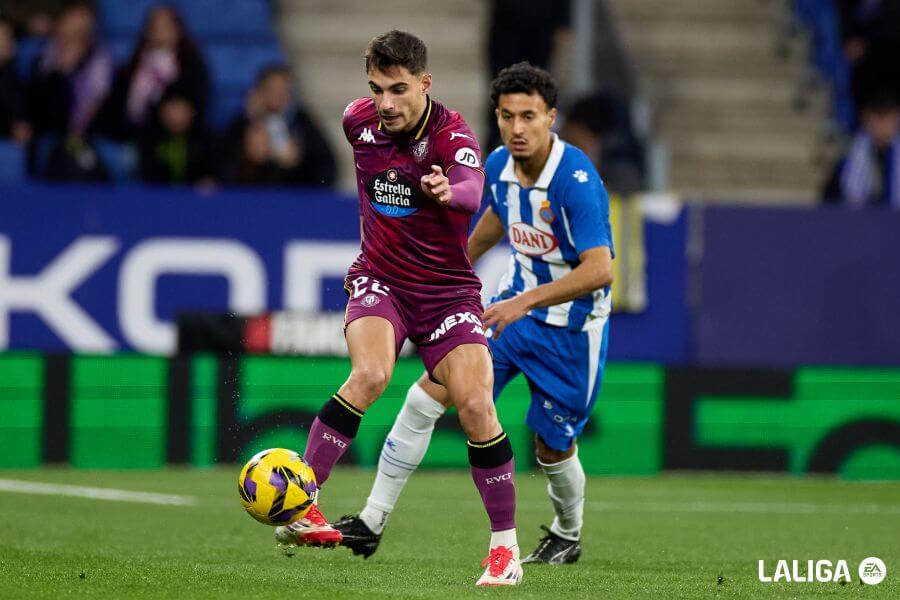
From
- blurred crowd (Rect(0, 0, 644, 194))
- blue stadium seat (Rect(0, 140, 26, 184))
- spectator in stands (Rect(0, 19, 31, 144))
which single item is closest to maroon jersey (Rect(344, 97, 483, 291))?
blurred crowd (Rect(0, 0, 644, 194))

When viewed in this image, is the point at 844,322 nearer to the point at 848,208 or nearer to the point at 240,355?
the point at 848,208

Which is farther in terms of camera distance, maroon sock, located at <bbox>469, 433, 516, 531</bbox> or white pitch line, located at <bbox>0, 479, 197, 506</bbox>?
white pitch line, located at <bbox>0, 479, 197, 506</bbox>

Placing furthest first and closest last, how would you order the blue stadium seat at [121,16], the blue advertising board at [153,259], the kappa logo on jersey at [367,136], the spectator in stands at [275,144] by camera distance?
the blue stadium seat at [121,16] < the spectator in stands at [275,144] < the blue advertising board at [153,259] < the kappa logo on jersey at [367,136]

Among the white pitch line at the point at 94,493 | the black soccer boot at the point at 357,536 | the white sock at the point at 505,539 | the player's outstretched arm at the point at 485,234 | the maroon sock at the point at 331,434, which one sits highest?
the player's outstretched arm at the point at 485,234

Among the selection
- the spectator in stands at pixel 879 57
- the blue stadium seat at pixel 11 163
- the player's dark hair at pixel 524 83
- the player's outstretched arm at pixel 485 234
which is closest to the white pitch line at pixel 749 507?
the player's outstretched arm at pixel 485 234

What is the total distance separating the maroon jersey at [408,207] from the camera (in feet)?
21.5

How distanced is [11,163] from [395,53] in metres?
7.42

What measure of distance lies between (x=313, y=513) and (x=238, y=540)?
1.57 metres

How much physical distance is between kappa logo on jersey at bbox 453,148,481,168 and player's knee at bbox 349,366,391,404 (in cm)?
85

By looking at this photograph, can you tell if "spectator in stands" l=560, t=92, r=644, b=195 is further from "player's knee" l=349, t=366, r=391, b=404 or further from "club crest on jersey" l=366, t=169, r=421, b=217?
"player's knee" l=349, t=366, r=391, b=404

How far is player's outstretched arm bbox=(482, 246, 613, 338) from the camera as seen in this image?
673 centimetres

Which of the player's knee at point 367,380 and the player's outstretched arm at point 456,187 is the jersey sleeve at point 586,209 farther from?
the player's knee at point 367,380

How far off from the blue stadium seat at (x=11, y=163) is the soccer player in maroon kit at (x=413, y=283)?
6826 millimetres

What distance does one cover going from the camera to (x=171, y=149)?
1311cm
